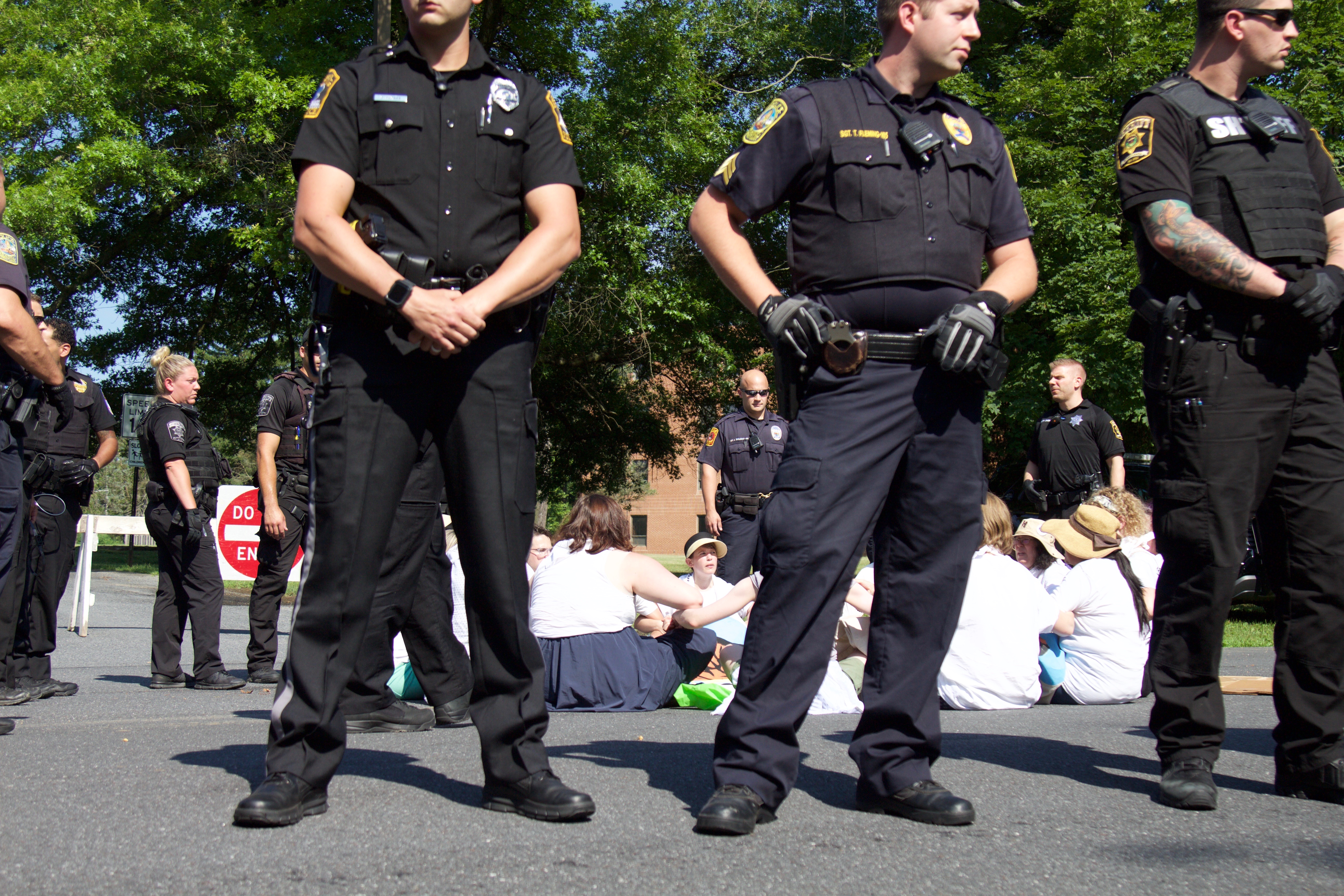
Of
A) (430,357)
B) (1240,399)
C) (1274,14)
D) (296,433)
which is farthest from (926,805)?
(296,433)

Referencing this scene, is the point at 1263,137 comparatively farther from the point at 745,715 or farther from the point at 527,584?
the point at 527,584

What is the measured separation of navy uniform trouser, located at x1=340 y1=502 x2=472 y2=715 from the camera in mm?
4371

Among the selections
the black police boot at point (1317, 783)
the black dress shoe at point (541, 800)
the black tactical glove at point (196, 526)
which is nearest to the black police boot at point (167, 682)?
the black tactical glove at point (196, 526)

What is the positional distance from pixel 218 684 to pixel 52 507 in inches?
54.0

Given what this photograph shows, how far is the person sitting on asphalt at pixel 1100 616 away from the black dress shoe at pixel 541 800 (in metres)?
4.08

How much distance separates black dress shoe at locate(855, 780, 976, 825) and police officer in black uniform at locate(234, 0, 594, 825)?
745 mm

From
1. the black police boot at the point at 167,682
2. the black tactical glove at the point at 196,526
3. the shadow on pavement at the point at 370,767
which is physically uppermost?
the black tactical glove at the point at 196,526

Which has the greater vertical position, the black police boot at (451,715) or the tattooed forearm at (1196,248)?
the tattooed forearm at (1196,248)

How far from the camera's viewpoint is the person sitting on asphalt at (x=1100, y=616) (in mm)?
6172

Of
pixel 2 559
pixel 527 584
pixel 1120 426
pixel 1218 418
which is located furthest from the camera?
pixel 1120 426

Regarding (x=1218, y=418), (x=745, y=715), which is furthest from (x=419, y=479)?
(x=1218, y=418)

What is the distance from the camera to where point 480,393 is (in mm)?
2898

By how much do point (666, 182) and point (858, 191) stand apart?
1681 cm

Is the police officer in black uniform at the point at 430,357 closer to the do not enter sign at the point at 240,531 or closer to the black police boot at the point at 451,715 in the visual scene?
the black police boot at the point at 451,715
